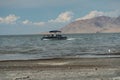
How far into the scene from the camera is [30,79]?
18812mm

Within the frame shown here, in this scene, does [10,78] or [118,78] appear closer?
[118,78]

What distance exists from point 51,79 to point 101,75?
2982 millimetres

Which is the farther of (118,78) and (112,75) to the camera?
(112,75)

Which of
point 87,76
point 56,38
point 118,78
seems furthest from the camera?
point 56,38

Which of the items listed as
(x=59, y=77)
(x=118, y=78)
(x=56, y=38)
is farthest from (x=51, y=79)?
(x=56, y=38)

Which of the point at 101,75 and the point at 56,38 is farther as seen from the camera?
the point at 56,38

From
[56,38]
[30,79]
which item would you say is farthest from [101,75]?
[56,38]

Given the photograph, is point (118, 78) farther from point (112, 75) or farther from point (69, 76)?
point (69, 76)

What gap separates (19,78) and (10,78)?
2.06ft

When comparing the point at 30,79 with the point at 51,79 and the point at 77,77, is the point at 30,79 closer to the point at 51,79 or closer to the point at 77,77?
the point at 51,79

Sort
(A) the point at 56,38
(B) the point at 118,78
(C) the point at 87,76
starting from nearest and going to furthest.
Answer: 1. (B) the point at 118,78
2. (C) the point at 87,76
3. (A) the point at 56,38

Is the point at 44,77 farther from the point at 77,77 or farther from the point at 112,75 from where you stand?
the point at 112,75

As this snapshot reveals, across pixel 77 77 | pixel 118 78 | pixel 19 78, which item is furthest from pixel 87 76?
pixel 19 78

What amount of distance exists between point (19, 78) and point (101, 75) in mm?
4384
